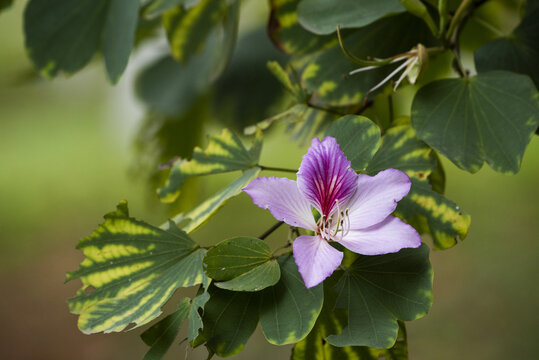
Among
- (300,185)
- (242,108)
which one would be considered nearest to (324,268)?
(300,185)

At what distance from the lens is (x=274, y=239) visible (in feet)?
4.17

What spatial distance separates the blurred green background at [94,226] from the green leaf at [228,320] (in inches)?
22.9

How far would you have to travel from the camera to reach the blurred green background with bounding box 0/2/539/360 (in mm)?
1192

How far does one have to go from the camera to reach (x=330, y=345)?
0.29 metres

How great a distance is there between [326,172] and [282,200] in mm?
23

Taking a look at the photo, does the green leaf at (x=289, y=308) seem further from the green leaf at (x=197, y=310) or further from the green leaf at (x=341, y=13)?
the green leaf at (x=341, y=13)

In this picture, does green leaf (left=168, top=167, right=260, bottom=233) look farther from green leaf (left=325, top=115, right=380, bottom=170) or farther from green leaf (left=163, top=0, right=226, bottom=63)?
green leaf (left=163, top=0, right=226, bottom=63)

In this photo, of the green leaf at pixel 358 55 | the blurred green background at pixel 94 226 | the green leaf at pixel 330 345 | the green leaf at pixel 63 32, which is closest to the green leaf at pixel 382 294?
the green leaf at pixel 330 345

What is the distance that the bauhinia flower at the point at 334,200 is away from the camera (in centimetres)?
25

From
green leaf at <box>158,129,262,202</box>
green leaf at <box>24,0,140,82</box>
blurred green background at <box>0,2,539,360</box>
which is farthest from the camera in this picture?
blurred green background at <box>0,2,539,360</box>

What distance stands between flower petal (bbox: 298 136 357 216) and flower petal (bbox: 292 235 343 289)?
0.03 metres

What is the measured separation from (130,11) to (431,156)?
0.24 m

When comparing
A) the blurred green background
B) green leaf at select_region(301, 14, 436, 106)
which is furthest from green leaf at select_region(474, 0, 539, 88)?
the blurred green background

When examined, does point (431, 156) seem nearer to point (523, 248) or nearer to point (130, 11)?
point (130, 11)
